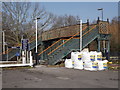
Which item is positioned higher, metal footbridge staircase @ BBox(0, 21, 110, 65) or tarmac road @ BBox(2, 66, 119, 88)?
metal footbridge staircase @ BBox(0, 21, 110, 65)

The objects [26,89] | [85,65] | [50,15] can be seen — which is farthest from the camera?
[50,15]

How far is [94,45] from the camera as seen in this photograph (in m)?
36.0

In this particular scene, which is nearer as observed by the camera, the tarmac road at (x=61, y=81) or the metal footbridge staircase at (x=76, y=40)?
the tarmac road at (x=61, y=81)

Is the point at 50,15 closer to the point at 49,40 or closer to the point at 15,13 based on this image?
the point at 15,13

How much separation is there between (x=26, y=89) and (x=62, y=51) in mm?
13325

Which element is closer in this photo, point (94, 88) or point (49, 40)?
point (94, 88)

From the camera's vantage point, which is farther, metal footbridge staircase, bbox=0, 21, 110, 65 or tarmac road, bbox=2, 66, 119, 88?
metal footbridge staircase, bbox=0, 21, 110, 65

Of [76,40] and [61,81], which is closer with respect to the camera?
[61,81]

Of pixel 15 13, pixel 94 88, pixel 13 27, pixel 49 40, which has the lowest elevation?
pixel 94 88

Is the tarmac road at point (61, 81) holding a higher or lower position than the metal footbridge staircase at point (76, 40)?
lower

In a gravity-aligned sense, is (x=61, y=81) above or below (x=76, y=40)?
below

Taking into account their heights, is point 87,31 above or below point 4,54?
above

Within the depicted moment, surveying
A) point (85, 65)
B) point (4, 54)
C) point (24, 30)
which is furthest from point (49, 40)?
point (85, 65)

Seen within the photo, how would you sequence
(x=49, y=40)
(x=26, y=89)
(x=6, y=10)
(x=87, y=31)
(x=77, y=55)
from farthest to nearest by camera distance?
(x=6, y=10) → (x=49, y=40) → (x=87, y=31) → (x=77, y=55) → (x=26, y=89)
